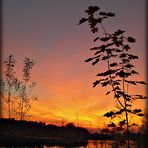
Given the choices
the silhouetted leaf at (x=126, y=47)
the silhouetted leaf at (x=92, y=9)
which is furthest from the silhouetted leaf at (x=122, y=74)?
the silhouetted leaf at (x=92, y=9)

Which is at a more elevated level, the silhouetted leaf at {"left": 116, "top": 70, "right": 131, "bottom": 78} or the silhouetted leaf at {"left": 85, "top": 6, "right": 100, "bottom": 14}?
the silhouetted leaf at {"left": 85, "top": 6, "right": 100, "bottom": 14}

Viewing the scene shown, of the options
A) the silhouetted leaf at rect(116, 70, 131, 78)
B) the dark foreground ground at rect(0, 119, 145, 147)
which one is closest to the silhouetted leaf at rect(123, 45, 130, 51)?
the silhouetted leaf at rect(116, 70, 131, 78)

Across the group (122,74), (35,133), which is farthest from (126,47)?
(35,133)

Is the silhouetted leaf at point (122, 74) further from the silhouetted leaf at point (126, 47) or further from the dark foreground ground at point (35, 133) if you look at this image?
the dark foreground ground at point (35, 133)

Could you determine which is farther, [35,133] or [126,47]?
[35,133]

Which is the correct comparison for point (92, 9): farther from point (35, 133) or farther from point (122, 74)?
point (35, 133)

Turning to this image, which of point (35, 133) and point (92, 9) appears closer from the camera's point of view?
point (92, 9)

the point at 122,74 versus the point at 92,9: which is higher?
the point at 92,9

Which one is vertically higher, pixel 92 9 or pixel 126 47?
pixel 92 9

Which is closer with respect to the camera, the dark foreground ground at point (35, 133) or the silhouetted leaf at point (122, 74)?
the silhouetted leaf at point (122, 74)

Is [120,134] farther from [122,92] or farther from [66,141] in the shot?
[66,141]

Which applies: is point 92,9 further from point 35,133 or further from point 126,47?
point 35,133

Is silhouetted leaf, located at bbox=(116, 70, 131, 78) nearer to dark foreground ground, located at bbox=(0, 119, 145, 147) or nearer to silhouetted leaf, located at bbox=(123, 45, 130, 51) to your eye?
silhouetted leaf, located at bbox=(123, 45, 130, 51)

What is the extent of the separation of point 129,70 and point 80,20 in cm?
121
